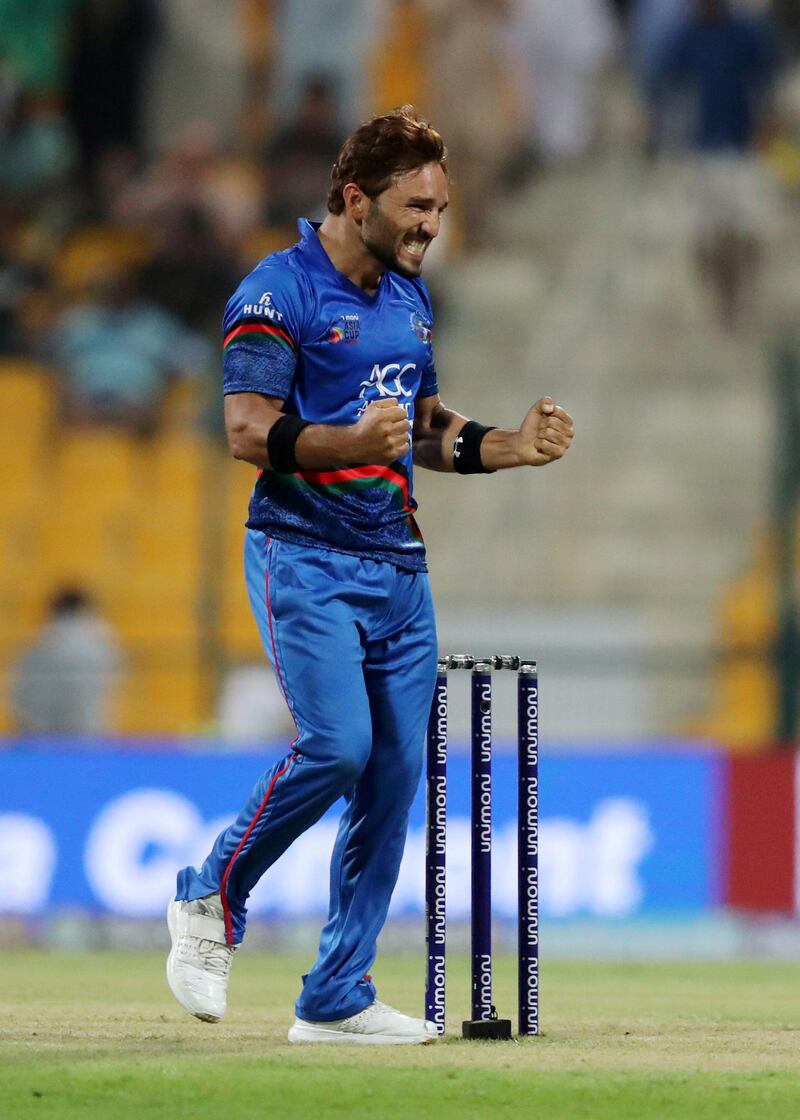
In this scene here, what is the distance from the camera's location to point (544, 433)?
17.4ft

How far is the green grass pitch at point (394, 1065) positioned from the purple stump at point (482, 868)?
0.10 meters

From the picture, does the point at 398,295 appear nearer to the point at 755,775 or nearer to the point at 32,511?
the point at 755,775

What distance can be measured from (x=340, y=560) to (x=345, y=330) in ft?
1.77

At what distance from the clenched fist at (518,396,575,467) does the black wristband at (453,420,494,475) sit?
0.14m

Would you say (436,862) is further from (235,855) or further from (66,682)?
(66,682)

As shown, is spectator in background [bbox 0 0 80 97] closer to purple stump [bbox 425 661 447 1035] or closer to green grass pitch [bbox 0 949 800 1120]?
green grass pitch [bbox 0 949 800 1120]

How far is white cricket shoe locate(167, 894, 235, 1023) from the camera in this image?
499 cm

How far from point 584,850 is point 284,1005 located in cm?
486

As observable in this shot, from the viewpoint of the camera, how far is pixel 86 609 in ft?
45.4

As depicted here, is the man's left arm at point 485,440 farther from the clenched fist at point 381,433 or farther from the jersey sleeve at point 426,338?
the clenched fist at point 381,433

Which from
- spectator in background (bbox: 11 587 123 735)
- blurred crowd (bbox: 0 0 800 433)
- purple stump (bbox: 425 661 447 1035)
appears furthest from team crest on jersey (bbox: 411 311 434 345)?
blurred crowd (bbox: 0 0 800 433)

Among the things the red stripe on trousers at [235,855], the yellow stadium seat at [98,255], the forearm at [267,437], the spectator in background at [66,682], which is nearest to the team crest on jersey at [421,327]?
the forearm at [267,437]

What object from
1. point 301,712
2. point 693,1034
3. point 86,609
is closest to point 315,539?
point 301,712

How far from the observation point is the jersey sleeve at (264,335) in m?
4.93
